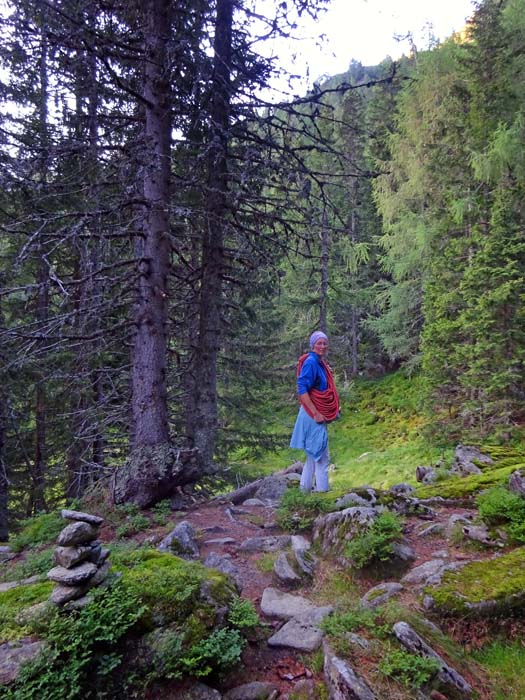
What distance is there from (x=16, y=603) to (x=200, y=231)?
595cm

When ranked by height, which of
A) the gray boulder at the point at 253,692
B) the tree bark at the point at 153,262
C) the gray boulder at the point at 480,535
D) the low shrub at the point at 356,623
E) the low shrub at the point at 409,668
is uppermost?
the tree bark at the point at 153,262

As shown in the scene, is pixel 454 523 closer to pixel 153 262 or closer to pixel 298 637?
pixel 298 637

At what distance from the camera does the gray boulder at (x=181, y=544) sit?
4.12m

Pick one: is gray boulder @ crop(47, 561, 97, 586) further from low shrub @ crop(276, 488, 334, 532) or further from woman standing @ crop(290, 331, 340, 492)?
woman standing @ crop(290, 331, 340, 492)

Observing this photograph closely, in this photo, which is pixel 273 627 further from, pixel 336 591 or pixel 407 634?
pixel 407 634

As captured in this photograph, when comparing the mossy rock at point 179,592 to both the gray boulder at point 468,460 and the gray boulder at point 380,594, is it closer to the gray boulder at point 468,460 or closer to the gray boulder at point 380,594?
the gray boulder at point 380,594

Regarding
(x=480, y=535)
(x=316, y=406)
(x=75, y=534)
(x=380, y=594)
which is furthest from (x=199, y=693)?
(x=316, y=406)

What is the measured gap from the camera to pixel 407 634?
2.44m

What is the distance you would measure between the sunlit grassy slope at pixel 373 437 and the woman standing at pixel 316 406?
5.05m

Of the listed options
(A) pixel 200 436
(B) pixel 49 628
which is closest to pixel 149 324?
(A) pixel 200 436

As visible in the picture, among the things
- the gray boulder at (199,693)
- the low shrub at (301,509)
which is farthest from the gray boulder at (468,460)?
the gray boulder at (199,693)

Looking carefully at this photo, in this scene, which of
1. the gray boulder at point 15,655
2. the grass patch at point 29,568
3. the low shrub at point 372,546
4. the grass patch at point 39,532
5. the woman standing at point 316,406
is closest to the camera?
the gray boulder at point 15,655

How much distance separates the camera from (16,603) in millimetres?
2873

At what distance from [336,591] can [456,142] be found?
14056 millimetres
